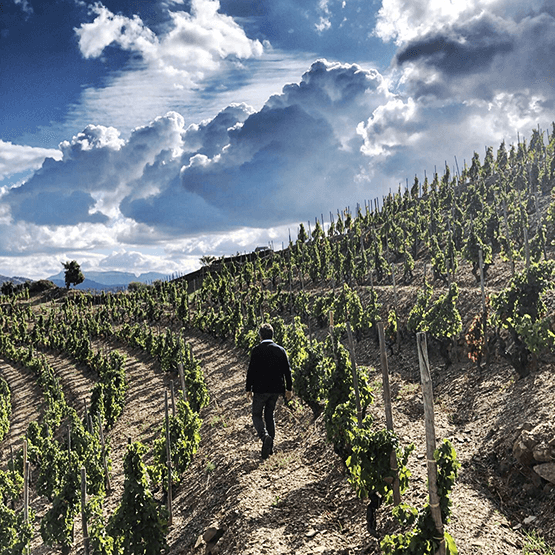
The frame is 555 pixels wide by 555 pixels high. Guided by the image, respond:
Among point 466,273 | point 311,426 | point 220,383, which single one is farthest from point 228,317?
point 311,426

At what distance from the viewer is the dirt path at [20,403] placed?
73.6 ft

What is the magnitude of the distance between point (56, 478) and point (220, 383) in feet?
24.7

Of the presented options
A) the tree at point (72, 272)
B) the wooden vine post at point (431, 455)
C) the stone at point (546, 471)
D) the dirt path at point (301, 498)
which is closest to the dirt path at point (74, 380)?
the dirt path at point (301, 498)

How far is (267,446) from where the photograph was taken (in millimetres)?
8711

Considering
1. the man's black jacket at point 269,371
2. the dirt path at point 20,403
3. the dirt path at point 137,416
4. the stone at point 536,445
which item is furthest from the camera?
the dirt path at point 20,403

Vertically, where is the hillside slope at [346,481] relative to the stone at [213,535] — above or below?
above

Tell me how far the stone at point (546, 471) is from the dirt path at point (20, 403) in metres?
17.4

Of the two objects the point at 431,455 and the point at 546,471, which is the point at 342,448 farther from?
the point at 431,455

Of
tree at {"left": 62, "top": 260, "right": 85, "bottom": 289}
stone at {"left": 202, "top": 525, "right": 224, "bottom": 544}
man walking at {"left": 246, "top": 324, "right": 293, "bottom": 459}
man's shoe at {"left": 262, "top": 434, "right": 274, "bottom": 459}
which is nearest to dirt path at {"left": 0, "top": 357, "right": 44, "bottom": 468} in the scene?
man's shoe at {"left": 262, "top": 434, "right": 274, "bottom": 459}

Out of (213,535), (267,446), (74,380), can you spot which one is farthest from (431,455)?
(74,380)

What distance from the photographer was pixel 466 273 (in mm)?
25719

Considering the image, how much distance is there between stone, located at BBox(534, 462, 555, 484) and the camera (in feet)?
21.3

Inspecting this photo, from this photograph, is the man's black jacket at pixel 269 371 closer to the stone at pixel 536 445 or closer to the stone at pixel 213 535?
the stone at pixel 213 535

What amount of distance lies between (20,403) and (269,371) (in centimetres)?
2974
